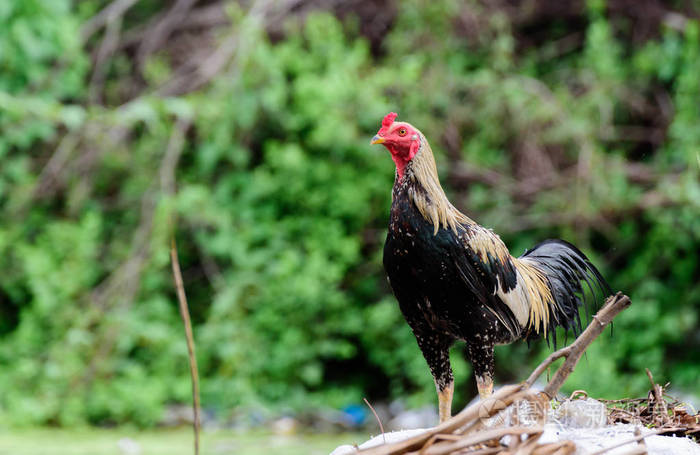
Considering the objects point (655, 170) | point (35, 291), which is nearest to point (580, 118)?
point (655, 170)

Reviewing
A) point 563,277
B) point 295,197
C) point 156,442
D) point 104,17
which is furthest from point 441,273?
point 104,17

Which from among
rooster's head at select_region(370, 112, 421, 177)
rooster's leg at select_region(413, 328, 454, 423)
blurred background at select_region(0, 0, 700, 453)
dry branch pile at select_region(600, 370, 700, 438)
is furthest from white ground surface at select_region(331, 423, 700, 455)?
blurred background at select_region(0, 0, 700, 453)

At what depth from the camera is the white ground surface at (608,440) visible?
1.15 meters

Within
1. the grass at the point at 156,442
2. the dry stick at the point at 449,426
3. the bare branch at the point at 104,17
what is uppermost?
the bare branch at the point at 104,17

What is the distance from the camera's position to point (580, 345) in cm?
108

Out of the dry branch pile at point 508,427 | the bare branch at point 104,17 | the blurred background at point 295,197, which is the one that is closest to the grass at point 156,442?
the blurred background at point 295,197

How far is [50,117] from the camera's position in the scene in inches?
171

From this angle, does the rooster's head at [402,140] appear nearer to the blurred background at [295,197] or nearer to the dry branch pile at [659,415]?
the dry branch pile at [659,415]

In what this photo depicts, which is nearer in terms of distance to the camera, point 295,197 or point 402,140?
point 402,140

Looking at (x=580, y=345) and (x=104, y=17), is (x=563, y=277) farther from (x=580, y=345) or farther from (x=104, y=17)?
(x=104, y=17)

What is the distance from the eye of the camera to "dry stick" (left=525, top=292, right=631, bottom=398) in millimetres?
1079

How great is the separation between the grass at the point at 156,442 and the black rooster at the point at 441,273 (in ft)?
7.20

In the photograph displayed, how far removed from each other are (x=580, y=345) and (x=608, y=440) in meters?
0.19

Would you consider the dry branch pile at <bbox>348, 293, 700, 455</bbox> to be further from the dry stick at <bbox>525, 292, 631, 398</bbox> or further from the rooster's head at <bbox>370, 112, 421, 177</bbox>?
the rooster's head at <bbox>370, 112, 421, 177</bbox>
